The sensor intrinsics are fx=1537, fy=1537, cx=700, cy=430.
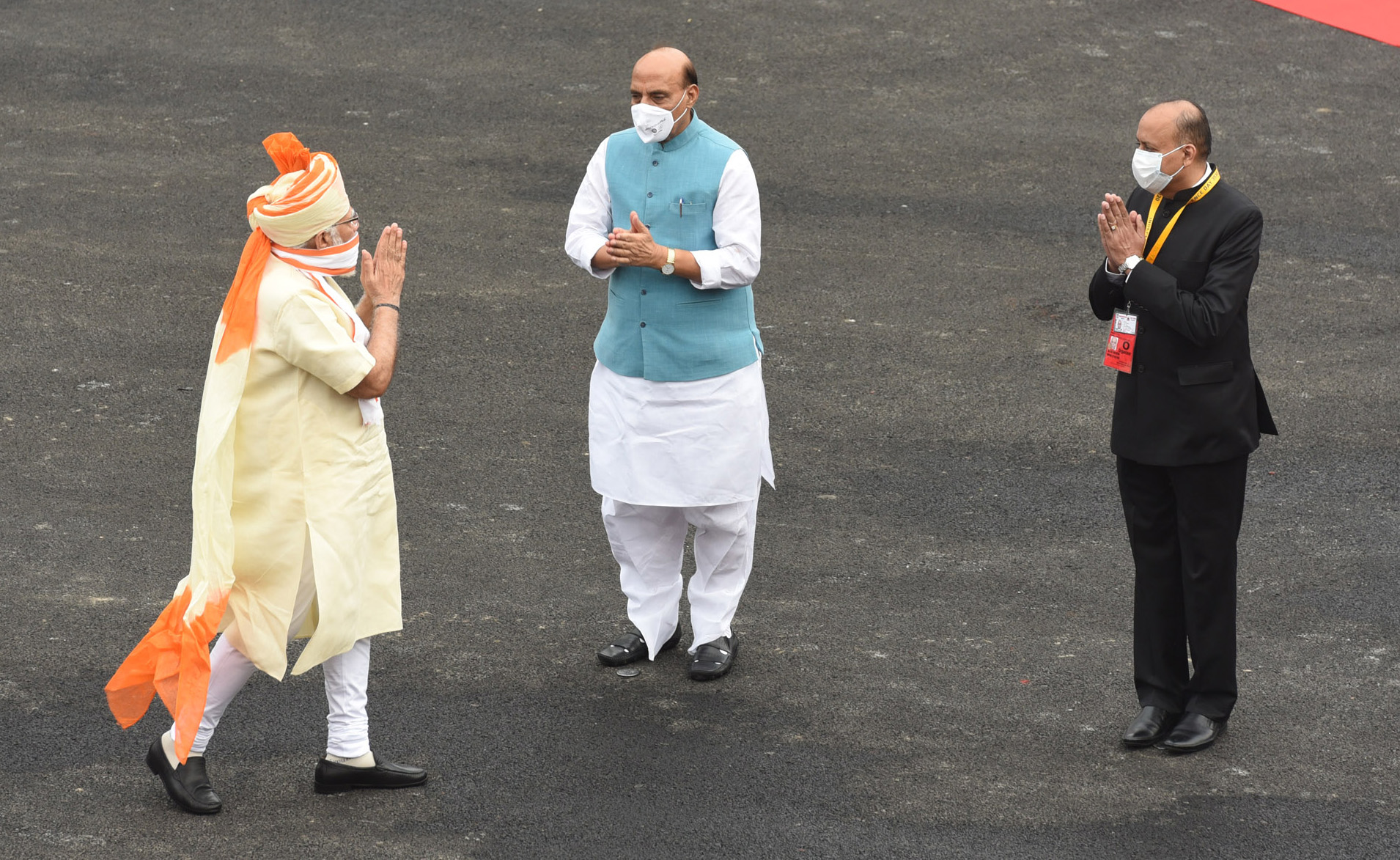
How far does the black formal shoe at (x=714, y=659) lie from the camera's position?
588 centimetres

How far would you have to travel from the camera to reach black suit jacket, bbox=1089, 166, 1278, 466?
5059mm

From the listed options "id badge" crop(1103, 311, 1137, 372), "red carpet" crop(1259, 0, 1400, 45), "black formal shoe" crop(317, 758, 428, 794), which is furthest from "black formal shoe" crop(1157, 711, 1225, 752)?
"red carpet" crop(1259, 0, 1400, 45)

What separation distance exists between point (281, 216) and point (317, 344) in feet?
1.30

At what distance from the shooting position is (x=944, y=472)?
300 inches

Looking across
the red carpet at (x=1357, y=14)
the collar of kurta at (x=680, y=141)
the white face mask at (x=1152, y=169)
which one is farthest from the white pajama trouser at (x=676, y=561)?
the red carpet at (x=1357, y=14)

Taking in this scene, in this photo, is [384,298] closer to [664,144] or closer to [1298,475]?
[664,144]

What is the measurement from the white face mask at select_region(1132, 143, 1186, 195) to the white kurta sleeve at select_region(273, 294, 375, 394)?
2.60 meters

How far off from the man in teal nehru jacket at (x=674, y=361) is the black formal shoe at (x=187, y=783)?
1641 millimetres

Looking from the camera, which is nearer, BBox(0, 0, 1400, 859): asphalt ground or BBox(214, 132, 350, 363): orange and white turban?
BBox(214, 132, 350, 363): orange and white turban

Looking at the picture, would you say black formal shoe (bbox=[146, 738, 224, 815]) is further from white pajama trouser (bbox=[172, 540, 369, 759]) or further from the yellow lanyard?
the yellow lanyard

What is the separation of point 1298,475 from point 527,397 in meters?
3.97

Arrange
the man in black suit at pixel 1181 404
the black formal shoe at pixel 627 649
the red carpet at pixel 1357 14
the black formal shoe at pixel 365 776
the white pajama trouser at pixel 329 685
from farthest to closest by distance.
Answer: the red carpet at pixel 1357 14 → the black formal shoe at pixel 627 649 → the man in black suit at pixel 1181 404 → the black formal shoe at pixel 365 776 → the white pajama trouser at pixel 329 685

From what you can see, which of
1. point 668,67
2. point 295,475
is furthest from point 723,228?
point 295,475

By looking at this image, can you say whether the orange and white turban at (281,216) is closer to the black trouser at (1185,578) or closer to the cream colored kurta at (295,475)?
the cream colored kurta at (295,475)
